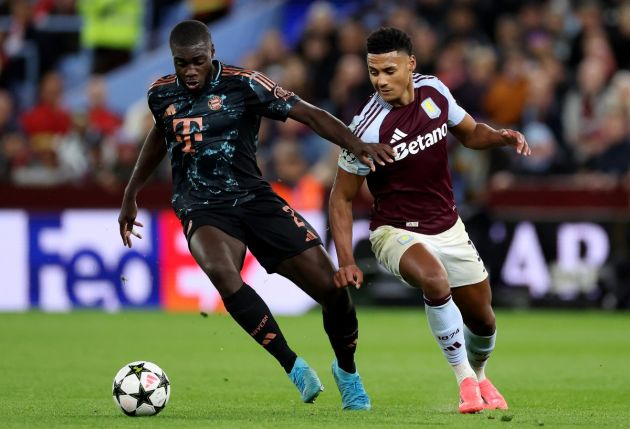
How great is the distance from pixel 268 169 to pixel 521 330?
14.7 feet

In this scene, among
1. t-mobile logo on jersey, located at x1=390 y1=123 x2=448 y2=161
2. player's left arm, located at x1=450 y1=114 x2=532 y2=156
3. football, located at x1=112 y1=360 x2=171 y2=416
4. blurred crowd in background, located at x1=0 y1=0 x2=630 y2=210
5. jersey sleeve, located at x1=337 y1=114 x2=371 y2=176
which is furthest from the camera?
blurred crowd in background, located at x1=0 y1=0 x2=630 y2=210

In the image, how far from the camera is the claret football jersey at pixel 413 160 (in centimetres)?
808

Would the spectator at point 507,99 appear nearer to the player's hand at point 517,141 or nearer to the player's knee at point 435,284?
the player's hand at point 517,141

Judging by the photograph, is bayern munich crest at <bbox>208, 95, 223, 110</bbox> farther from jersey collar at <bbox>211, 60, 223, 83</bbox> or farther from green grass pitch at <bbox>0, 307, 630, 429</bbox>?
green grass pitch at <bbox>0, 307, 630, 429</bbox>

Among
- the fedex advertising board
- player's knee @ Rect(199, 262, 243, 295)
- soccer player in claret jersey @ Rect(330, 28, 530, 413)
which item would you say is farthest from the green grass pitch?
player's knee @ Rect(199, 262, 243, 295)

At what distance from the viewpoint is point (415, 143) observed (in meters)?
8.09

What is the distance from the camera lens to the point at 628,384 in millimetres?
9648

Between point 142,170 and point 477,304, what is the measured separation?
7.60 ft

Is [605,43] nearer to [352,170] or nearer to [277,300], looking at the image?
[277,300]

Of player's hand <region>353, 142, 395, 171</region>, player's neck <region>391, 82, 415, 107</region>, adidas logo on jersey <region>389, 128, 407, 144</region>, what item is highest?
player's neck <region>391, 82, 415, 107</region>

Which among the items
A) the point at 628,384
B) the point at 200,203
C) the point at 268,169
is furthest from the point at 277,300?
the point at 200,203

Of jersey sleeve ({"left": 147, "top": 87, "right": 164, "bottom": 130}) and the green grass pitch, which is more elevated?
jersey sleeve ({"left": 147, "top": 87, "right": 164, "bottom": 130})

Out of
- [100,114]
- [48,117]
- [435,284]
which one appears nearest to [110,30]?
[100,114]

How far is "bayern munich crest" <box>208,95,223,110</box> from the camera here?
323 inches
